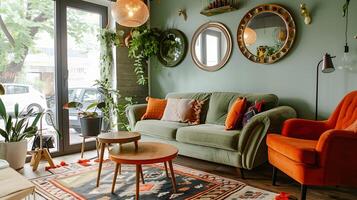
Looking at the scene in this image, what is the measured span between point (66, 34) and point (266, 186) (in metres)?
3.23

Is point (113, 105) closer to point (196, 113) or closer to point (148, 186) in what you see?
point (196, 113)

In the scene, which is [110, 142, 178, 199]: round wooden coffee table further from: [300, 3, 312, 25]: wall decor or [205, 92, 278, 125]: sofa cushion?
[300, 3, 312, 25]: wall decor

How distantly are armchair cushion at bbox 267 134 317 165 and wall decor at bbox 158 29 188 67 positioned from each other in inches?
87.1

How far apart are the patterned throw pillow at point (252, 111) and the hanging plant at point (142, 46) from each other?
2031 mm

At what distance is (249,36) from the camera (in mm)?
3432

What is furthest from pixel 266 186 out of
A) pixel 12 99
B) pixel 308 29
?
pixel 12 99

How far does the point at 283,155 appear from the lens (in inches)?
88.4

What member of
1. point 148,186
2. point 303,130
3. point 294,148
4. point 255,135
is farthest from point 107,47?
point 294,148

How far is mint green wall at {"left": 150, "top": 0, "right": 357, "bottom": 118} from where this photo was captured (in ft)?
9.27

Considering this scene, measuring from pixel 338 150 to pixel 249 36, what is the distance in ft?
6.27

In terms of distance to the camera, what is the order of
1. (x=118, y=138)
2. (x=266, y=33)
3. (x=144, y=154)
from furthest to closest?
(x=266, y=33)
(x=118, y=138)
(x=144, y=154)

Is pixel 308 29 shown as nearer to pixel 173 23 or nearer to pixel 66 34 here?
pixel 173 23

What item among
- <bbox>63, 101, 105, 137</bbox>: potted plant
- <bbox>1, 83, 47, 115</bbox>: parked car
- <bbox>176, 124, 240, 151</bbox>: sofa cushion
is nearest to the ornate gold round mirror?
<bbox>176, 124, 240, 151</bbox>: sofa cushion

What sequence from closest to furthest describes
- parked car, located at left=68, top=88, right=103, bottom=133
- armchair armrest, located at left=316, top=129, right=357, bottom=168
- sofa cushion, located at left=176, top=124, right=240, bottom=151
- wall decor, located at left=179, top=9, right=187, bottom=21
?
1. armchair armrest, located at left=316, top=129, right=357, bottom=168
2. sofa cushion, located at left=176, top=124, right=240, bottom=151
3. parked car, located at left=68, top=88, right=103, bottom=133
4. wall decor, located at left=179, top=9, right=187, bottom=21
